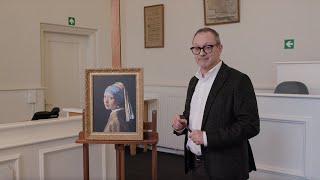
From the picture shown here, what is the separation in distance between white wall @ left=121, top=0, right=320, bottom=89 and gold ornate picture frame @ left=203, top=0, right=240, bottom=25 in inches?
2.6

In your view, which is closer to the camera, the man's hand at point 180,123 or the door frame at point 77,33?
the man's hand at point 180,123

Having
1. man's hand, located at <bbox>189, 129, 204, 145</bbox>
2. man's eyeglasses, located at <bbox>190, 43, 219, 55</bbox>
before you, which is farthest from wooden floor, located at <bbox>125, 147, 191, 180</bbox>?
man's eyeglasses, located at <bbox>190, 43, 219, 55</bbox>

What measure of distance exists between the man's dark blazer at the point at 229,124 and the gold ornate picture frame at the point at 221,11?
10.0ft

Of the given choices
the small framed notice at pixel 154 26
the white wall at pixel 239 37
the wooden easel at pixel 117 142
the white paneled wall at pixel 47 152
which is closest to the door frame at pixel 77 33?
the white wall at pixel 239 37

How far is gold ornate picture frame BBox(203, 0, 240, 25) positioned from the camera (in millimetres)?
4660

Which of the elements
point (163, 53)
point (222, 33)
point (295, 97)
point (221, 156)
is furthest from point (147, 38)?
point (221, 156)

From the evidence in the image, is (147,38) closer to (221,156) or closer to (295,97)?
(295,97)

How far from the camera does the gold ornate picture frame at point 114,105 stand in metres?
2.09

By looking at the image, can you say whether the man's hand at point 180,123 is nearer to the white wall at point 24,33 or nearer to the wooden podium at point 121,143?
the wooden podium at point 121,143

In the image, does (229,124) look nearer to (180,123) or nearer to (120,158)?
(180,123)

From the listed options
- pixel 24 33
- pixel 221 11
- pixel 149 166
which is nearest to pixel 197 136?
pixel 149 166

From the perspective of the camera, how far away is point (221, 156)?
1.74m

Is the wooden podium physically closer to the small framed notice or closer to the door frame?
the door frame

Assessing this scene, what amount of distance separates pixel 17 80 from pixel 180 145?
8.19 ft
